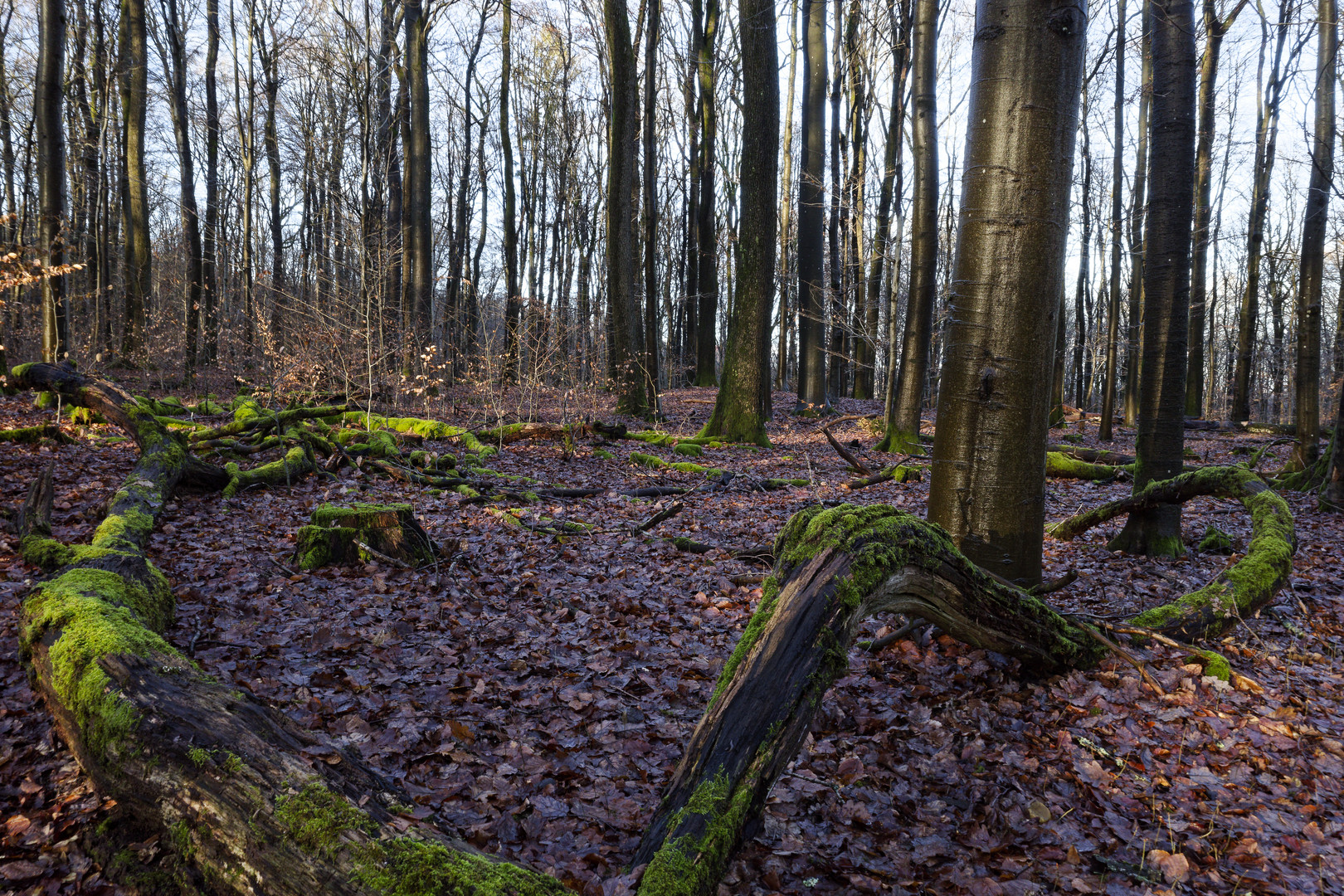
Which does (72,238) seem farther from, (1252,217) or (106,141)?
(1252,217)

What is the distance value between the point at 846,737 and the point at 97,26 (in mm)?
25704

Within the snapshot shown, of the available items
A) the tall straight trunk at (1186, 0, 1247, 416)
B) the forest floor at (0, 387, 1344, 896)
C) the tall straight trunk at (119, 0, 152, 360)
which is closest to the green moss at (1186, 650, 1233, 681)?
the forest floor at (0, 387, 1344, 896)

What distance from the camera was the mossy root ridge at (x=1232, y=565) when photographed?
12.5 feet

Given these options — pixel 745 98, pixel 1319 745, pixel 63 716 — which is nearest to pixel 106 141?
pixel 745 98

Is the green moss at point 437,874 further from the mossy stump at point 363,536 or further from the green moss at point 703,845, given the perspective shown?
the mossy stump at point 363,536

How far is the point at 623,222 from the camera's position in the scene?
46.7 feet

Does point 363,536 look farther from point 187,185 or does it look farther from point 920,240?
point 187,185

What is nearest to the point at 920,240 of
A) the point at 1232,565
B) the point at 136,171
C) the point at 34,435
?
the point at 1232,565

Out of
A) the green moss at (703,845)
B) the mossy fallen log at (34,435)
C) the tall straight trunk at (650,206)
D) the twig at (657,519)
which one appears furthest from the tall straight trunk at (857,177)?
the green moss at (703,845)

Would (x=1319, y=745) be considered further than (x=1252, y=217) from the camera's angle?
No

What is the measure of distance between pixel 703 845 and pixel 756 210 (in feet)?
35.2

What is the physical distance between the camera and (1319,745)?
3055mm

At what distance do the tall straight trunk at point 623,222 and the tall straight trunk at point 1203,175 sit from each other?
30.6 ft

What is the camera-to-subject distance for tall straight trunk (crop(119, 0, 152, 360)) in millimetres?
14297
